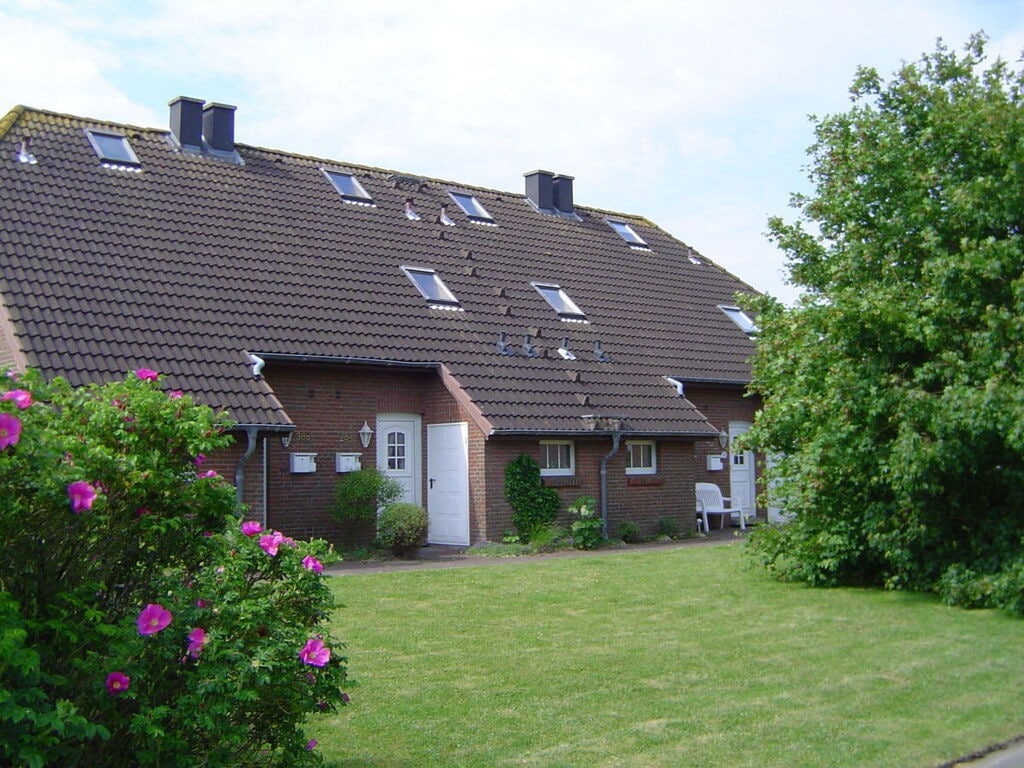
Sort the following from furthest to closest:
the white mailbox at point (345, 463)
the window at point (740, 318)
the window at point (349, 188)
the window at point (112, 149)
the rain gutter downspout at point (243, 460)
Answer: the window at point (740, 318) < the window at point (349, 188) < the window at point (112, 149) < the white mailbox at point (345, 463) < the rain gutter downspout at point (243, 460)

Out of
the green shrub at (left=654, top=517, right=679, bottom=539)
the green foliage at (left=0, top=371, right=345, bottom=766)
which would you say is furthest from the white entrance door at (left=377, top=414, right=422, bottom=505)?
the green foliage at (left=0, top=371, right=345, bottom=766)

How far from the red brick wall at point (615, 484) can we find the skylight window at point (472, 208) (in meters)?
7.31

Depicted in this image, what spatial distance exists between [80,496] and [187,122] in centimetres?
1904

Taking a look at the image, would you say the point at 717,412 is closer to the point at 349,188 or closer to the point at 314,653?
the point at 349,188

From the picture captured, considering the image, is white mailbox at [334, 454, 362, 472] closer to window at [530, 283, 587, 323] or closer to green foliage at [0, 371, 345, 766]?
window at [530, 283, 587, 323]

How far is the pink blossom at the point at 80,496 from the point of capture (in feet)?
14.7

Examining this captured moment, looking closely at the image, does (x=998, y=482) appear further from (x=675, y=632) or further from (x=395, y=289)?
(x=395, y=289)

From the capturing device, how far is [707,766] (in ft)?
20.2

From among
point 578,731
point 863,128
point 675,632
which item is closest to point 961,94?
point 863,128

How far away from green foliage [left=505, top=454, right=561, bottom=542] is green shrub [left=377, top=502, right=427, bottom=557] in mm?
1967

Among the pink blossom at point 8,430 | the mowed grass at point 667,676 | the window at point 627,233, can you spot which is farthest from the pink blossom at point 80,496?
the window at point 627,233

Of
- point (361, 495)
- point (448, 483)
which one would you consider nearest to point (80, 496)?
point (361, 495)

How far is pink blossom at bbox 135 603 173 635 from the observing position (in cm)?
481

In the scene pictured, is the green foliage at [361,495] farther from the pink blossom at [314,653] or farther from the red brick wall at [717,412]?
the pink blossom at [314,653]
